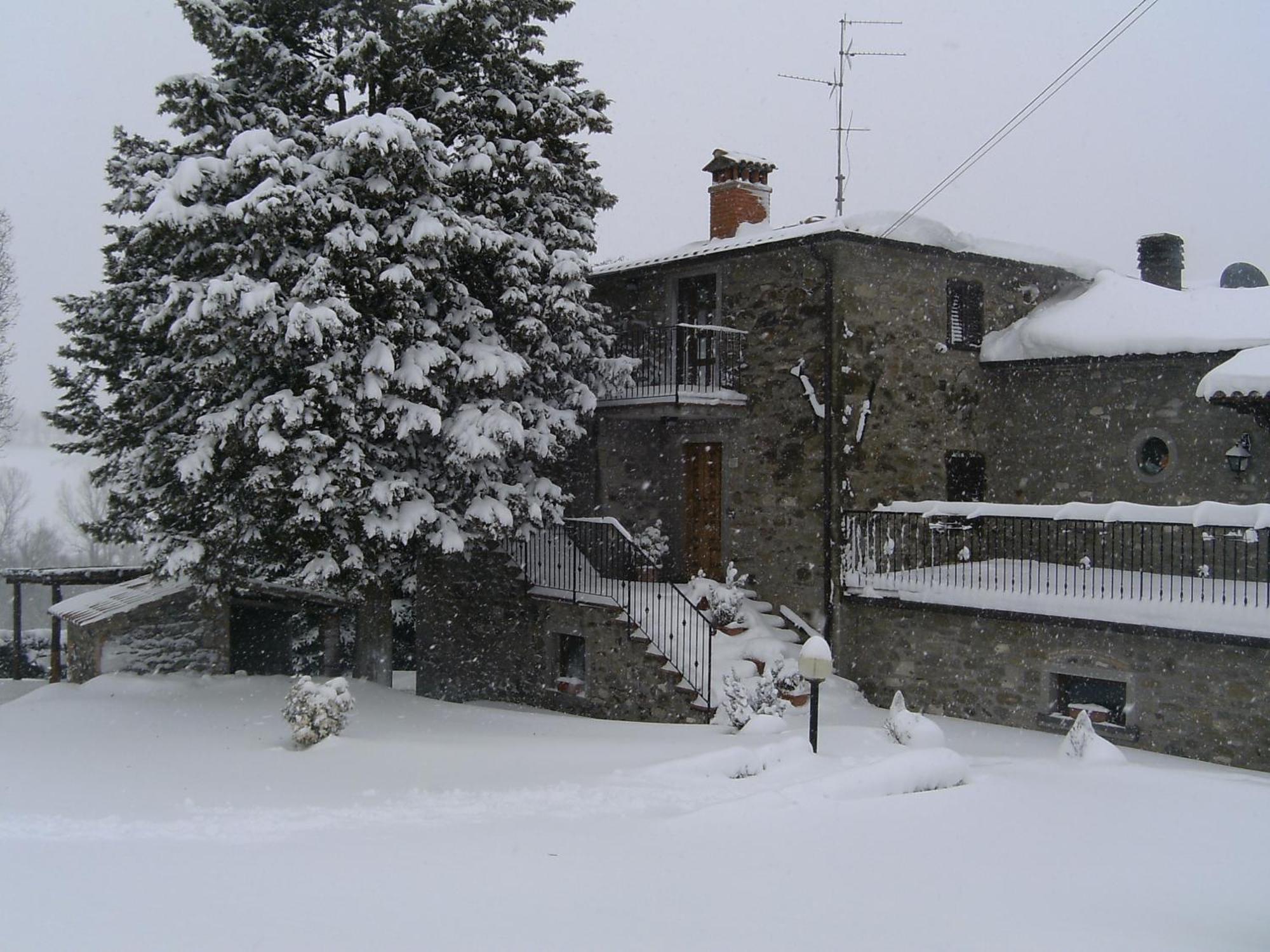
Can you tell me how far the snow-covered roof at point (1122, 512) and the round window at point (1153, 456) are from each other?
570 mm

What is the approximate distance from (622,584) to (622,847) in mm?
7988

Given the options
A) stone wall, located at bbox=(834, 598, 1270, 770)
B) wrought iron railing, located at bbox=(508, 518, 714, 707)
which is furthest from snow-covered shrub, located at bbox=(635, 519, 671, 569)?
stone wall, located at bbox=(834, 598, 1270, 770)

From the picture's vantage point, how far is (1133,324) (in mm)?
14031

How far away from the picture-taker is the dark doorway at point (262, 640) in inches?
686

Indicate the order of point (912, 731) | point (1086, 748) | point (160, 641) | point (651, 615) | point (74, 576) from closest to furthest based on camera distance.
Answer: point (1086, 748) < point (912, 731) < point (651, 615) < point (160, 641) < point (74, 576)

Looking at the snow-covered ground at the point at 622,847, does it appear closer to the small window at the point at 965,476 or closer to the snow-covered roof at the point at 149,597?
the snow-covered roof at the point at 149,597

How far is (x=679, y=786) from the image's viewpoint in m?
7.92

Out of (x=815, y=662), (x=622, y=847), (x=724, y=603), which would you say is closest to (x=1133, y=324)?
(x=724, y=603)

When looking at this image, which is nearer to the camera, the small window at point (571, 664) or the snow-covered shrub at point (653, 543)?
the small window at point (571, 664)

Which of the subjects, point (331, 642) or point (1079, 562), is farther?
point (331, 642)

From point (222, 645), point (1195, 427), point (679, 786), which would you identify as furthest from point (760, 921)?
point (222, 645)

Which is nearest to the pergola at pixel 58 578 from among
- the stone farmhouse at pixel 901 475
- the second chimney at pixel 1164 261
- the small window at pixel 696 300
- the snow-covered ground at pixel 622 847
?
the stone farmhouse at pixel 901 475

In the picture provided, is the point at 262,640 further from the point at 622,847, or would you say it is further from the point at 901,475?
the point at 622,847

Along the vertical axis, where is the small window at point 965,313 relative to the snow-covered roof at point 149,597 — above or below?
above
